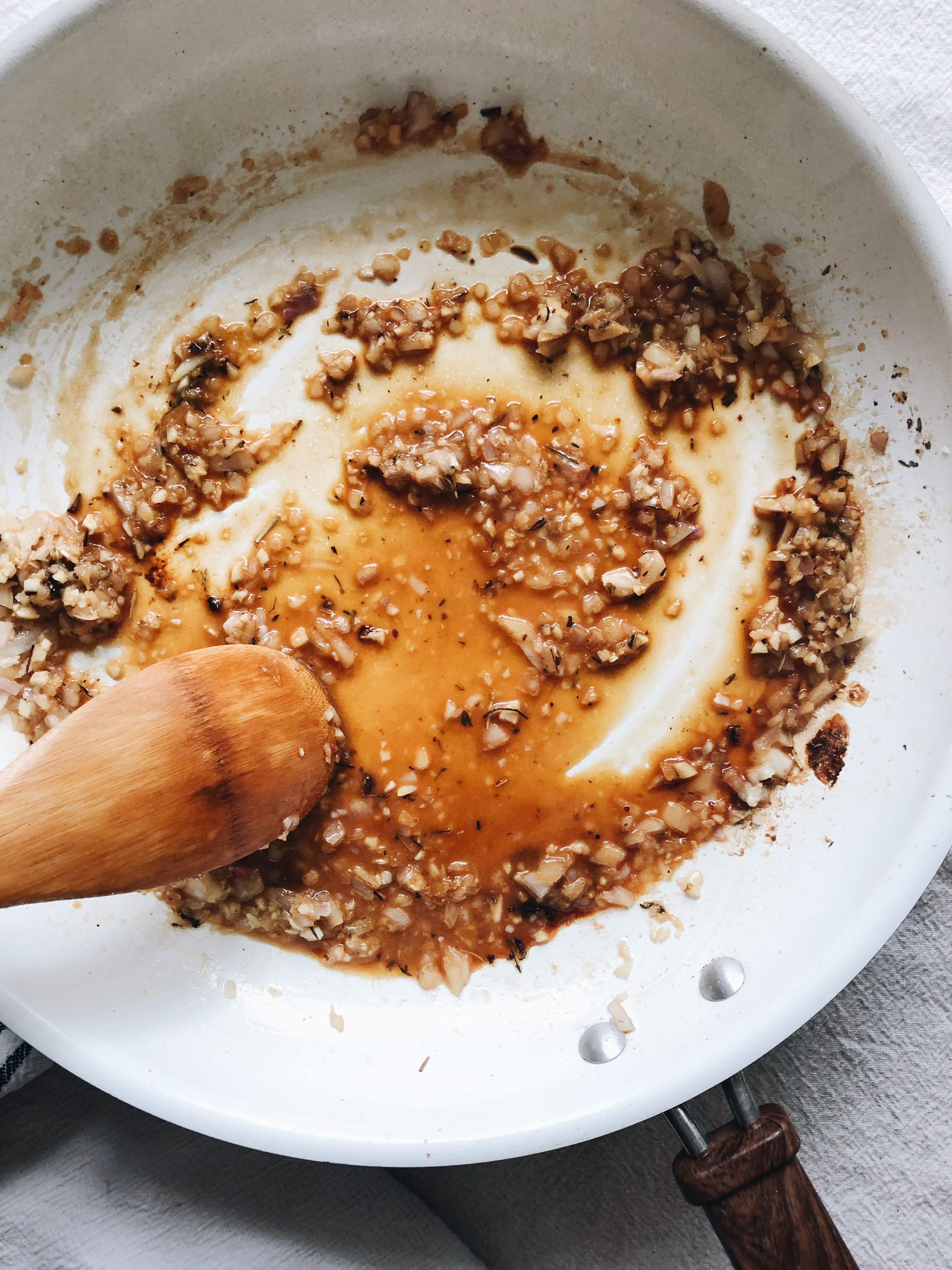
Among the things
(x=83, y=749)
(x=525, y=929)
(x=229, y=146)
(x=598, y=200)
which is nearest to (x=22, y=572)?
(x=83, y=749)

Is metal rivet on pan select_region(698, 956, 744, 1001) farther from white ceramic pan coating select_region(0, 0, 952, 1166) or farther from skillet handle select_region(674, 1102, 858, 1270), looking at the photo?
skillet handle select_region(674, 1102, 858, 1270)

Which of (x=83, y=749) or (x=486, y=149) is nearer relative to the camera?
(x=83, y=749)

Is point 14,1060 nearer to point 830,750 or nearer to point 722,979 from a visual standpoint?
point 722,979

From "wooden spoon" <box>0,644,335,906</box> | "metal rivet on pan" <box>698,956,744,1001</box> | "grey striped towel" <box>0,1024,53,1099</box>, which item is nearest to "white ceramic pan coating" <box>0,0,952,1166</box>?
"metal rivet on pan" <box>698,956,744,1001</box>

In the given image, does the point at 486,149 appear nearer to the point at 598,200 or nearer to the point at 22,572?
the point at 598,200

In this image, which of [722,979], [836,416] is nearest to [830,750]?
[722,979]

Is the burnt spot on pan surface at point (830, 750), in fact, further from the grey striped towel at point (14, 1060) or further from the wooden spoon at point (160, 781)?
the grey striped towel at point (14, 1060)

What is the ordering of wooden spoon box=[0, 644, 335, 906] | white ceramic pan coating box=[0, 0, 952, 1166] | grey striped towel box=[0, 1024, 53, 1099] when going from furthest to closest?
grey striped towel box=[0, 1024, 53, 1099], white ceramic pan coating box=[0, 0, 952, 1166], wooden spoon box=[0, 644, 335, 906]
